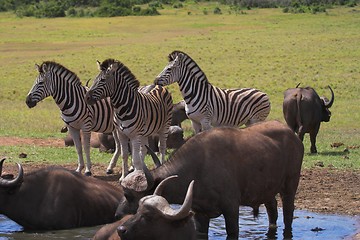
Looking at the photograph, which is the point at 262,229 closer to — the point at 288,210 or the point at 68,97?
the point at 288,210

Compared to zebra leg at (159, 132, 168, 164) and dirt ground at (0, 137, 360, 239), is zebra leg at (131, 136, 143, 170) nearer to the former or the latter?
dirt ground at (0, 137, 360, 239)

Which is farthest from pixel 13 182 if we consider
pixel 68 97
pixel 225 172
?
pixel 68 97

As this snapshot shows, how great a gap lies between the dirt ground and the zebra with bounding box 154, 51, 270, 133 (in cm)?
227

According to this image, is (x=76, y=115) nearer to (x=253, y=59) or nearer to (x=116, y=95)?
(x=116, y=95)

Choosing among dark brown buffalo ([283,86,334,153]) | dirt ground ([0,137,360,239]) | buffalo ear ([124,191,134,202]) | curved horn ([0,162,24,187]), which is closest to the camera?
buffalo ear ([124,191,134,202])

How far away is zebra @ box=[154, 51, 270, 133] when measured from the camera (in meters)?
18.1

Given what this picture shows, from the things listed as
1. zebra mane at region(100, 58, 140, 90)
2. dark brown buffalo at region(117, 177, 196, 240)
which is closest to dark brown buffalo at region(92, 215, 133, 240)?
dark brown buffalo at region(117, 177, 196, 240)

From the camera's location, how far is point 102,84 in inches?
618

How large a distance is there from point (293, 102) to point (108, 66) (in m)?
5.89

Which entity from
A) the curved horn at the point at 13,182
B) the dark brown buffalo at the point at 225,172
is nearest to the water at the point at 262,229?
the curved horn at the point at 13,182

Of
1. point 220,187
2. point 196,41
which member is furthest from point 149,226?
point 196,41

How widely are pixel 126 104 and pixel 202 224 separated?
6.08 metres

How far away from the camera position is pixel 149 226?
7.72 metres

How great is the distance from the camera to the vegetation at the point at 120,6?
75.0 metres
